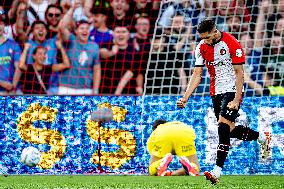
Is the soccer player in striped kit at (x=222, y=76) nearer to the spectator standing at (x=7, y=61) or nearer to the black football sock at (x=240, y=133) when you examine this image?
the black football sock at (x=240, y=133)

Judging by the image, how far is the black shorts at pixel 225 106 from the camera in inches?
342

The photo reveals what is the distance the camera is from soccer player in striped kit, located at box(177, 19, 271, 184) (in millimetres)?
8531

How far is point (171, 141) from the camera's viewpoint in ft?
35.3

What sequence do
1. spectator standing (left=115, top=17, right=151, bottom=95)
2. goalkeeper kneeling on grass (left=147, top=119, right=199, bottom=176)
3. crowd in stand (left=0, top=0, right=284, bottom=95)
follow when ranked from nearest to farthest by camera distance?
1. goalkeeper kneeling on grass (left=147, top=119, right=199, bottom=176)
2. crowd in stand (left=0, top=0, right=284, bottom=95)
3. spectator standing (left=115, top=17, right=151, bottom=95)

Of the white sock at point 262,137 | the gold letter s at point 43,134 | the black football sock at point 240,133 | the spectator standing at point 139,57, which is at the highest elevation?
the spectator standing at point 139,57

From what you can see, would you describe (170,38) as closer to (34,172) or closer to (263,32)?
(263,32)

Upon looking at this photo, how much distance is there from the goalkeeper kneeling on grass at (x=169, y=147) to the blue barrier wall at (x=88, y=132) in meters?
0.64

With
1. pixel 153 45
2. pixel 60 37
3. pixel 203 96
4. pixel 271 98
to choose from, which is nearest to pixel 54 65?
pixel 60 37

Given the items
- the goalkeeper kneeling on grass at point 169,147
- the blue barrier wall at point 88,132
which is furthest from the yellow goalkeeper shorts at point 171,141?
the blue barrier wall at point 88,132

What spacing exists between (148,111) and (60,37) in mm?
2448

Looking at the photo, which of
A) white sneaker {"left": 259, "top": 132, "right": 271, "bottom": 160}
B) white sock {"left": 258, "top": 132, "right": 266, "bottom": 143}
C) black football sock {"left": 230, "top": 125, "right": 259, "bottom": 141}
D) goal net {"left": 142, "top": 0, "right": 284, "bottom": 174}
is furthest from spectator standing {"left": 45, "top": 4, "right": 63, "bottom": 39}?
black football sock {"left": 230, "top": 125, "right": 259, "bottom": 141}

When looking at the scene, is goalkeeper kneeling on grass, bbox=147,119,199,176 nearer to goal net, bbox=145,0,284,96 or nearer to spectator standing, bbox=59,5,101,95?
goal net, bbox=145,0,284,96

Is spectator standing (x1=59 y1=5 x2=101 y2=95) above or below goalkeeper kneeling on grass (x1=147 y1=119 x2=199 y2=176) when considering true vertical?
above

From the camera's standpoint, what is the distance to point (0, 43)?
1314cm
